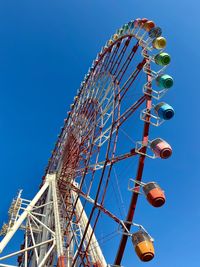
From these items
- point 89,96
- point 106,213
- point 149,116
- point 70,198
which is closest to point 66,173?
point 70,198

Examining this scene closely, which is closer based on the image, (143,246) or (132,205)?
(143,246)

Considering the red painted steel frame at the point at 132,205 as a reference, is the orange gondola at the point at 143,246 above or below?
below

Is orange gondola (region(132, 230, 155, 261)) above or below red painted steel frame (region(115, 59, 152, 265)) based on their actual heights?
below

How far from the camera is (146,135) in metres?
10.1

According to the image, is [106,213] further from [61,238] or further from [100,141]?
[100,141]

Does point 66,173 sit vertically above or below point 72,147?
below

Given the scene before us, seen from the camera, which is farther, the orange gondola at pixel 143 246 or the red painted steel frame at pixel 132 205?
the red painted steel frame at pixel 132 205

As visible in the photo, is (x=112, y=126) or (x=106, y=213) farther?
(x=112, y=126)

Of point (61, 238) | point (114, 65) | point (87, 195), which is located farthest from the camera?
point (114, 65)

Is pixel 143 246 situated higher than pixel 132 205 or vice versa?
pixel 132 205

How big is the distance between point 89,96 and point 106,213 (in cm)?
906

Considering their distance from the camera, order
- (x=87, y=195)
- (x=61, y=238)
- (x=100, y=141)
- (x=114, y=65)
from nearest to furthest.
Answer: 1. (x=61, y=238)
2. (x=87, y=195)
3. (x=100, y=141)
4. (x=114, y=65)

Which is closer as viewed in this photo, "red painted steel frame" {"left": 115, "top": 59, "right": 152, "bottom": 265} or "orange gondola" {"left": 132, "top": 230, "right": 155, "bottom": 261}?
"orange gondola" {"left": 132, "top": 230, "right": 155, "bottom": 261}

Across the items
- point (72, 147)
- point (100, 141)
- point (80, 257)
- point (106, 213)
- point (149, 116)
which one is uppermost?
point (72, 147)
